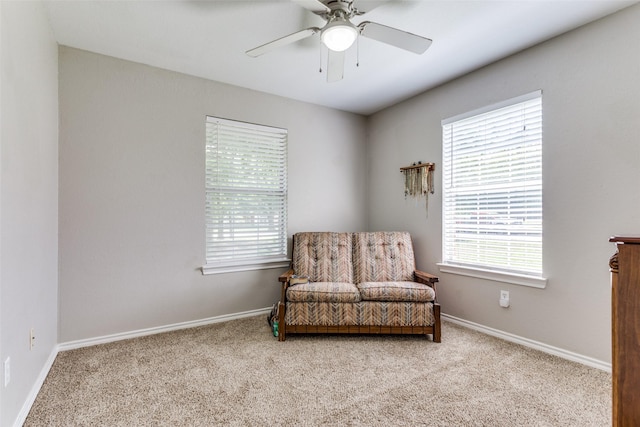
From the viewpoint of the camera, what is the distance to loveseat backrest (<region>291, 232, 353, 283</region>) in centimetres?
333

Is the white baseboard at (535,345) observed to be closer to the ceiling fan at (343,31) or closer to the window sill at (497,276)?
the window sill at (497,276)

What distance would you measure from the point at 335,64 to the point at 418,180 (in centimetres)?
177

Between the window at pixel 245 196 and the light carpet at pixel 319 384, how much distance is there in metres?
0.97

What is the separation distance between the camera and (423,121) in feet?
11.8

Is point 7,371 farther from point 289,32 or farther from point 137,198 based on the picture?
point 289,32

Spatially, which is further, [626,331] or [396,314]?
[396,314]

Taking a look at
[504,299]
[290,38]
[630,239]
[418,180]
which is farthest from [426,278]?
[290,38]

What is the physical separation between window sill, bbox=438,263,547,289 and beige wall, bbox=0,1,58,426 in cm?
334

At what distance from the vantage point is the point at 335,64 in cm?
237

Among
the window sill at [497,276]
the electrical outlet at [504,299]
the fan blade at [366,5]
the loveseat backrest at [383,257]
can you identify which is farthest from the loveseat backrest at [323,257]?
the fan blade at [366,5]

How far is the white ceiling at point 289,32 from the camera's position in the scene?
214 centimetres

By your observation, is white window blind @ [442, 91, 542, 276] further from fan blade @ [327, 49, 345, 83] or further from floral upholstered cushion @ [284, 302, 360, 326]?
fan blade @ [327, 49, 345, 83]

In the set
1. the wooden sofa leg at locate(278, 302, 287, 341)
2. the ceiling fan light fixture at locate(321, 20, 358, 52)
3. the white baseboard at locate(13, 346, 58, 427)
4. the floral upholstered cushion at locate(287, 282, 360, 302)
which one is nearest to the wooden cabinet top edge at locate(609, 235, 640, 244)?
the ceiling fan light fixture at locate(321, 20, 358, 52)

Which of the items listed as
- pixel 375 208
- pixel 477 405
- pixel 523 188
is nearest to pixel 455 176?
pixel 523 188
